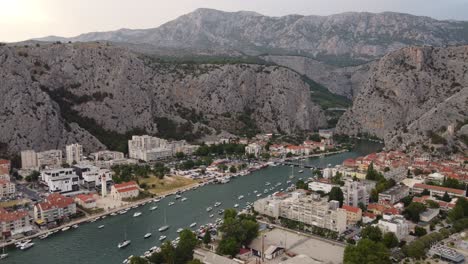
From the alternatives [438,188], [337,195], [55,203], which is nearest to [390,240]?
[337,195]

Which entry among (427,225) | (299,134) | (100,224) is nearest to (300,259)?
(427,225)

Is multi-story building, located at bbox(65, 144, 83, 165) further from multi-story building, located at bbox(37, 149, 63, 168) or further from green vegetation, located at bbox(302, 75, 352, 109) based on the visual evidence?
green vegetation, located at bbox(302, 75, 352, 109)

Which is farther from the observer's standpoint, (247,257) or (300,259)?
(247,257)

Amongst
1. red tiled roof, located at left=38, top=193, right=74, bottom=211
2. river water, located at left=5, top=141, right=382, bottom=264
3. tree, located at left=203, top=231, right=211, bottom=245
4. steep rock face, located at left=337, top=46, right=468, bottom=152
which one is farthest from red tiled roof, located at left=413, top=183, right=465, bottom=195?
red tiled roof, located at left=38, top=193, right=74, bottom=211

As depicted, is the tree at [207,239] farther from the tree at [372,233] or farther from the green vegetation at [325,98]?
the green vegetation at [325,98]

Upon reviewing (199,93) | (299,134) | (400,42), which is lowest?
(299,134)

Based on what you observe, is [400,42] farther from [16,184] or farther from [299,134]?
[16,184]
